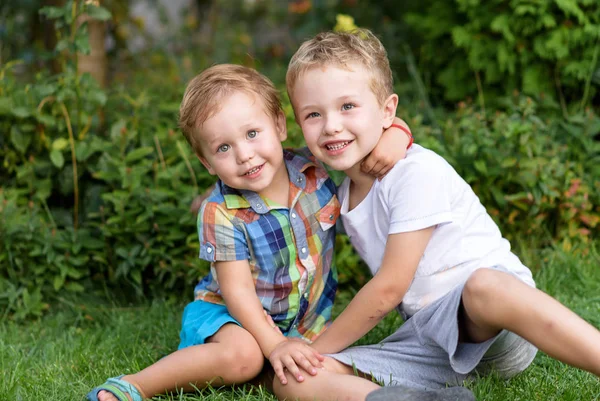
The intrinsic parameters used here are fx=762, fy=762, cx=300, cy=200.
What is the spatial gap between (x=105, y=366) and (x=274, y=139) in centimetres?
97

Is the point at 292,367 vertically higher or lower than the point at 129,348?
higher

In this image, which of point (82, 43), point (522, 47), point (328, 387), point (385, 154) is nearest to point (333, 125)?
point (385, 154)

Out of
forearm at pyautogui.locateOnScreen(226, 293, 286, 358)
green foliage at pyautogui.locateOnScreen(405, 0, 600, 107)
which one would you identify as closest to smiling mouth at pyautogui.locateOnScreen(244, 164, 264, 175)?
forearm at pyautogui.locateOnScreen(226, 293, 286, 358)

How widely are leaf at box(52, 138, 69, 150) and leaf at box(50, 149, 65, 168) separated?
0.02 meters

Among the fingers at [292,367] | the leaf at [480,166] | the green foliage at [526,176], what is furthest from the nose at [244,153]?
the leaf at [480,166]

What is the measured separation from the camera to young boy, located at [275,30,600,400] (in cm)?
216

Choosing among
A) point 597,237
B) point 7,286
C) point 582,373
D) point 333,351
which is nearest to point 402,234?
point 333,351

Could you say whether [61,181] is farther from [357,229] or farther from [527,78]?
[527,78]

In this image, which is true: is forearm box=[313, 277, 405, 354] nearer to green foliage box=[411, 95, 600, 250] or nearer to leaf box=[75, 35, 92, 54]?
green foliage box=[411, 95, 600, 250]

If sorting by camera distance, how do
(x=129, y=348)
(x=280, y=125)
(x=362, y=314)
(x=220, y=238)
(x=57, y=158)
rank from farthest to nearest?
(x=57, y=158) < (x=129, y=348) < (x=280, y=125) < (x=220, y=238) < (x=362, y=314)

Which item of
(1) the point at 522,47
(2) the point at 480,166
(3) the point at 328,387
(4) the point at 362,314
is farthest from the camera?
(1) the point at 522,47

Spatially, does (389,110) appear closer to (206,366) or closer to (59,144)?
(206,366)

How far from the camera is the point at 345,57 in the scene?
2.23m

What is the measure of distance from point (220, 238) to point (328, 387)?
1.85 feet
